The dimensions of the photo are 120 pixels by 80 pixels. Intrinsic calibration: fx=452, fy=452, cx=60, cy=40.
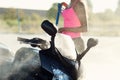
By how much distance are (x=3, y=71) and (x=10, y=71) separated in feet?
0.38

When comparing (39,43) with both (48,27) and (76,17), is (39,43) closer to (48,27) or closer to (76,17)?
(48,27)

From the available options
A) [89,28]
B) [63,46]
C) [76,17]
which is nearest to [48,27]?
[63,46]

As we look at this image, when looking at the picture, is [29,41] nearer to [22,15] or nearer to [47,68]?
[47,68]

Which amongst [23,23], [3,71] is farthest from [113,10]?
[3,71]

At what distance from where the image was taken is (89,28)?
125ft

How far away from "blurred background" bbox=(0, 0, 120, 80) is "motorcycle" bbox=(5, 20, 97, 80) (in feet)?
0.94

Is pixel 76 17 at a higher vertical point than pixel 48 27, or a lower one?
lower

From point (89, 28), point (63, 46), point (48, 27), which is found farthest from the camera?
point (89, 28)

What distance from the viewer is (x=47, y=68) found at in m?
4.45

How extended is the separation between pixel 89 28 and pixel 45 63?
33.9 metres

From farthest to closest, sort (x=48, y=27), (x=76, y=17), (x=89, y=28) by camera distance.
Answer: (x=89, y=28), (x=76, y=17), (x=48, y=27)

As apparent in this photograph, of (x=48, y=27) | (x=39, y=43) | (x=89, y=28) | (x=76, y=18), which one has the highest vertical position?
(x=48, y=27)

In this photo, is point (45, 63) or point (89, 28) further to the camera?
point (89, 28)

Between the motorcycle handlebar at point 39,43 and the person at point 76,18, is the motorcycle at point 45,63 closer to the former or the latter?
the motorcycle handlebar at point 39,43
